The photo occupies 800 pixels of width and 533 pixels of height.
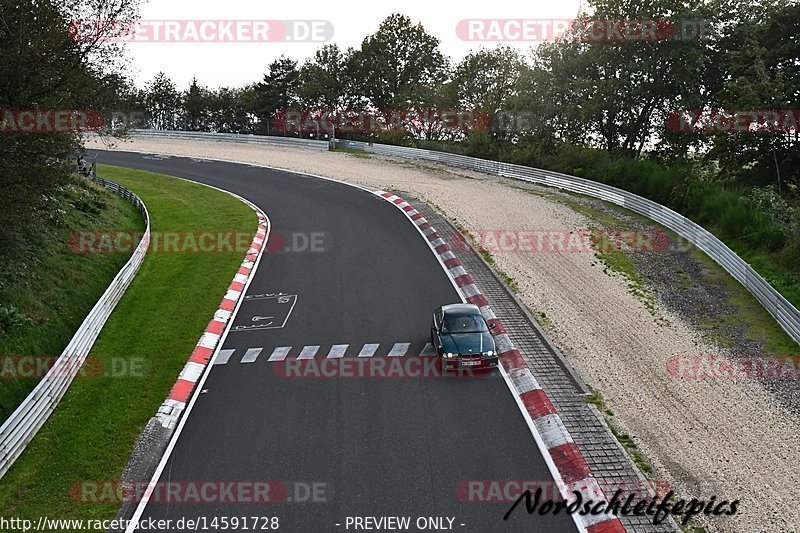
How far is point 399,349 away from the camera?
16.9 metres

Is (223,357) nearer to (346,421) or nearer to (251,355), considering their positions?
(251,355)

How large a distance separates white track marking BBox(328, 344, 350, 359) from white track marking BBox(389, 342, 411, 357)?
4.31 ft

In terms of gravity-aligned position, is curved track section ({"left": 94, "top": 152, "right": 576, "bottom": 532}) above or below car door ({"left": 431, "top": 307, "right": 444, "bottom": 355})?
below

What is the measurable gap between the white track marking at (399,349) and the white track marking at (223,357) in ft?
14.6

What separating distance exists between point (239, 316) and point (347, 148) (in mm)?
35293

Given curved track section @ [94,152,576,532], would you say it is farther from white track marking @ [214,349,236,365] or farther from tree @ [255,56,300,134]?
tree @ [255,56,300,134]

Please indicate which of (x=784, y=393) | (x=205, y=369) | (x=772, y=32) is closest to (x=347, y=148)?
(x=772, y=32)

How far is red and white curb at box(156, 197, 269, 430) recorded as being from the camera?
14.1m

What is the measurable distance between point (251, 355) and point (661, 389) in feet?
35.4

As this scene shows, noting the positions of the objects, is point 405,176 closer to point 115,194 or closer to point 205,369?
point 115,194

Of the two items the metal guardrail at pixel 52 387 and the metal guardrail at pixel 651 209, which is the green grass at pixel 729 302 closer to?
the metal guardrail at pixel 651 209

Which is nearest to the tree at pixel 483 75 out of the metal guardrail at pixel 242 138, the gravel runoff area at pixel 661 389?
the metal guardrail at pixel 242 138

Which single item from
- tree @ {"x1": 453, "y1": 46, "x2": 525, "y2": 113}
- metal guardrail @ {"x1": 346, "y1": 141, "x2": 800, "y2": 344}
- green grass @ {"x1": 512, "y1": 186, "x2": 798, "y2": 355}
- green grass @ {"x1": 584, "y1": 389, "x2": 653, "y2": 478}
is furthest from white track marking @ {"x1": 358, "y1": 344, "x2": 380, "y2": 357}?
tree @ {"x1": 453, "y1": 46, "x2": 525, "y2": 113}

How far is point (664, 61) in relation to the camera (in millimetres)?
37281
